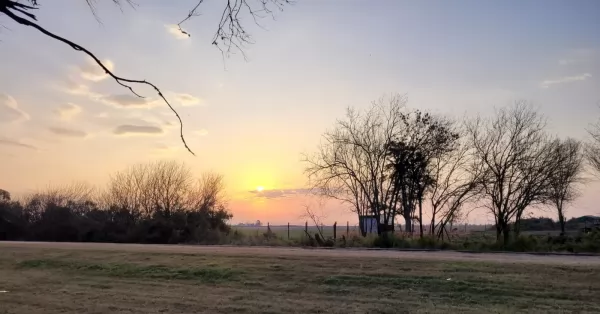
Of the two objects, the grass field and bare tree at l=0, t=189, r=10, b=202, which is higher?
bare tree at l=0, t=189, r=10, b=202

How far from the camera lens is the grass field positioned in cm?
1258

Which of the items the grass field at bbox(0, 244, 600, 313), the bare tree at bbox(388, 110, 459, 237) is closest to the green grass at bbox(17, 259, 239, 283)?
the grass field at bbox(0, 244, 600, 313)

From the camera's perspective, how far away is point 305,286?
49.6ft

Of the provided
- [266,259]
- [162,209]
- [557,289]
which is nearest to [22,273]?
[266,259]

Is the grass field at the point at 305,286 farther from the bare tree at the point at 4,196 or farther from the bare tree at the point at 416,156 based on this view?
the bare tree at the point at 4,196

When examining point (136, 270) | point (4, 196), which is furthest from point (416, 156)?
point (4, 196)

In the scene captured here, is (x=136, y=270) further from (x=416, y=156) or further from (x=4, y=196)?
(x=4, y=196)

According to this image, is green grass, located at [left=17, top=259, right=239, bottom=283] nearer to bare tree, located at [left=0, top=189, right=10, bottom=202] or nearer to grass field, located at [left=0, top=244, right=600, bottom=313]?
grass field, located at [left=0, top=244, right=600, bottom=313]

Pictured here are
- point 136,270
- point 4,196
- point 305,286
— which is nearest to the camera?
point 305,286

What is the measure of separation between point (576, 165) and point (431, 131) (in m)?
13.2

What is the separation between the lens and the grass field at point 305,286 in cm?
1258

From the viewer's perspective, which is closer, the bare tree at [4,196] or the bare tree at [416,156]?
the bare tree at [416,156]

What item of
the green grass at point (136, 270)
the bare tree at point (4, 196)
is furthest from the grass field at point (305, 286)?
the bare tree at point (4, 196)

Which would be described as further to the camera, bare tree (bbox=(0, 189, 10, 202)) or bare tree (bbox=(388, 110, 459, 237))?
bare tree (bbox=(0, 189, 10, 202))
